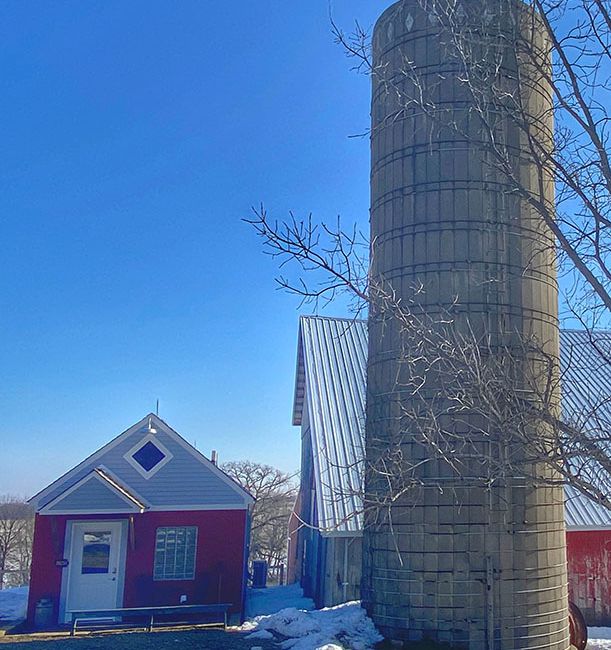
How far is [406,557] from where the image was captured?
28.9 feet

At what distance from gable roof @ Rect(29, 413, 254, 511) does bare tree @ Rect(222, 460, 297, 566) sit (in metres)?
21.1

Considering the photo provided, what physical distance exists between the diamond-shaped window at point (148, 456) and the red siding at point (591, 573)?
8.23 m

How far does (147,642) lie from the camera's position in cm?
1023

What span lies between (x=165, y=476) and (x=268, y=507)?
24.1 m

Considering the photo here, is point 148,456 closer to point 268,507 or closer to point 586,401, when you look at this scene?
point 586,401

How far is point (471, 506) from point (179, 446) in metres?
7.21

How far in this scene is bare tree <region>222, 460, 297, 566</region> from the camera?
35.8 metres

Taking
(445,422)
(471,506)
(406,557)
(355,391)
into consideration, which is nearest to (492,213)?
(445,422)

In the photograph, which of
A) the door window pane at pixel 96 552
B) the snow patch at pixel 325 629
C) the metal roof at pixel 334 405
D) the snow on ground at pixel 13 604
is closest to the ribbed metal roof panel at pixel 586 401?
the snow patch at pixel 325 629

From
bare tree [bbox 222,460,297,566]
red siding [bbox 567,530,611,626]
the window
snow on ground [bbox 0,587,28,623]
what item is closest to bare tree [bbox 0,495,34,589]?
bare tree [bbox 222,460,297,566]

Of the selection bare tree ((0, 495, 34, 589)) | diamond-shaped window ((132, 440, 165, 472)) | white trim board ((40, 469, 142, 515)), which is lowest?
bare tree ((0, 495, 34, 589))

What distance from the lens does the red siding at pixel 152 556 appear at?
41.8ft

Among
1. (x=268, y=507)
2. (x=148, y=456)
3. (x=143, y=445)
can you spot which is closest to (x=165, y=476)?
(x=148, y=456)

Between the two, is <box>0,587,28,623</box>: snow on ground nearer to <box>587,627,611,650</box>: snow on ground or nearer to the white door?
the white door
